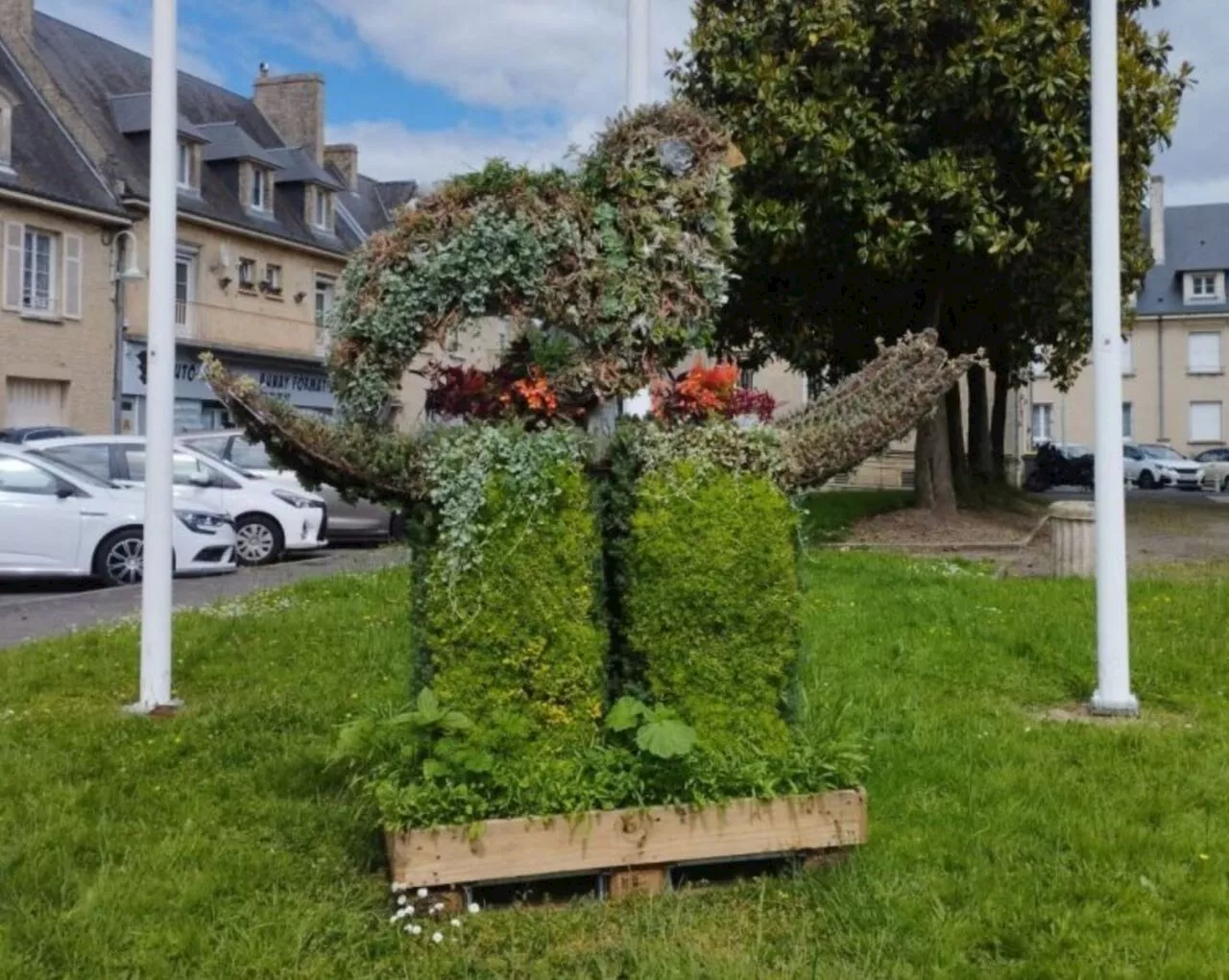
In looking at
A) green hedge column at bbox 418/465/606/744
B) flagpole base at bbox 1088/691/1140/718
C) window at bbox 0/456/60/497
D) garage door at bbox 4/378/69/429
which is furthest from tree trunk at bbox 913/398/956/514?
garage door at bbox 4/378/69/429

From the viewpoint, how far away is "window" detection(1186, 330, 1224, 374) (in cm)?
5034

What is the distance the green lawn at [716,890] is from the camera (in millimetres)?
3541

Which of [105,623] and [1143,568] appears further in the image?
[1143,568]

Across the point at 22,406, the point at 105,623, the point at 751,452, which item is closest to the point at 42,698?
the point at 105,623

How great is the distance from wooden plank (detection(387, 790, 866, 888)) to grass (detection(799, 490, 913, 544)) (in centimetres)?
A: 948

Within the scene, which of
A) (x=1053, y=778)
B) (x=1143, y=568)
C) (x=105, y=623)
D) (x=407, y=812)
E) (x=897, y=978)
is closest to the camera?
(x=897, y=978)

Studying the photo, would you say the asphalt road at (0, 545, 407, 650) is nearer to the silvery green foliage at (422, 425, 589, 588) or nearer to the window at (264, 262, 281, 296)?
the silvery green foliage at (422, 425, 589, 588)

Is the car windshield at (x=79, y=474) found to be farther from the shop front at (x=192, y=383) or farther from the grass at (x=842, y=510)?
the shop front at (x=192, y=383)

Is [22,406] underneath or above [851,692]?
above

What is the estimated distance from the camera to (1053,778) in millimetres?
5055

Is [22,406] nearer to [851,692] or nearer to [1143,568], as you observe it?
[1143,568]

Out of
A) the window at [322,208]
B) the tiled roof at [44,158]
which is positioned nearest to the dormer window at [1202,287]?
the window at [322,208]

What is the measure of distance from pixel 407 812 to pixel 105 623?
21.1ft

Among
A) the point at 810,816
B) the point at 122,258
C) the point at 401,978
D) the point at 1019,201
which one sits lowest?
the point at 401,978
